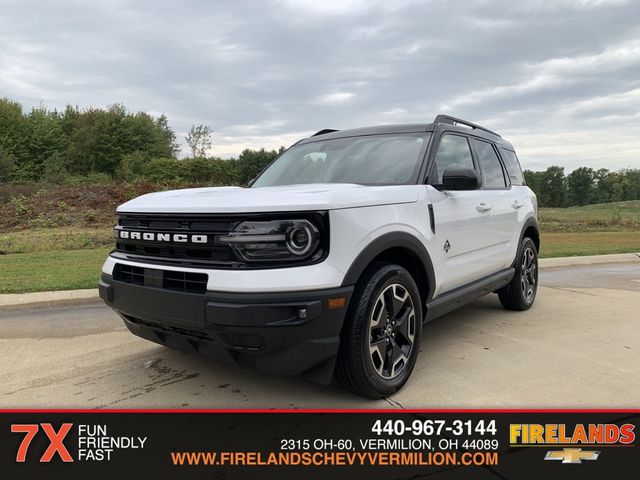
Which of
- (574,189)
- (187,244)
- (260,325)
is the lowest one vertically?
(260,325)

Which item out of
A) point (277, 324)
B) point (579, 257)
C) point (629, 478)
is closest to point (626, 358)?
point (629, 478)

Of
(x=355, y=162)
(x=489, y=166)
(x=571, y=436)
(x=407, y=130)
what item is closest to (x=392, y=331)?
(x=571, y=436)

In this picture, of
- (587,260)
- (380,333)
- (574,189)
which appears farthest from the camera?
(574,189)

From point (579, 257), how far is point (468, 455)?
910cm

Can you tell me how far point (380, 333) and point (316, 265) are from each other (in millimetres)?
731

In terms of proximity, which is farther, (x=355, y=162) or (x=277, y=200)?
(x=355, y=162)

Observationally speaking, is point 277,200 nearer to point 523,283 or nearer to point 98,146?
point 523,283

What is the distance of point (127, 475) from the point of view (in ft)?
7.81

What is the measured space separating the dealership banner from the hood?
1.26 metres

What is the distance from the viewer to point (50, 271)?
318 inches

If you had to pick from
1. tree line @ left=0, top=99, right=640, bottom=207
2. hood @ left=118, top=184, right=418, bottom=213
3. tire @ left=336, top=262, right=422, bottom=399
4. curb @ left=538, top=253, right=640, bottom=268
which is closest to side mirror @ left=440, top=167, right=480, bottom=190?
hood @ left=118, top=184, right=418, bottom=213

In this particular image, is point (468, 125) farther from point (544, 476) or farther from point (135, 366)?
point (135, 366)

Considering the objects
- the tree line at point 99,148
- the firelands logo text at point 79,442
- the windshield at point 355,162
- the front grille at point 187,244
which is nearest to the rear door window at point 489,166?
the windshield at point 355,162

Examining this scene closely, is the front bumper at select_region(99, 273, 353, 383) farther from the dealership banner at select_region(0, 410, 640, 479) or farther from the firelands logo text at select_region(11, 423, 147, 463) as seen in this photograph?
the firelands logo text at select_region(11, 423, 147, 463)
